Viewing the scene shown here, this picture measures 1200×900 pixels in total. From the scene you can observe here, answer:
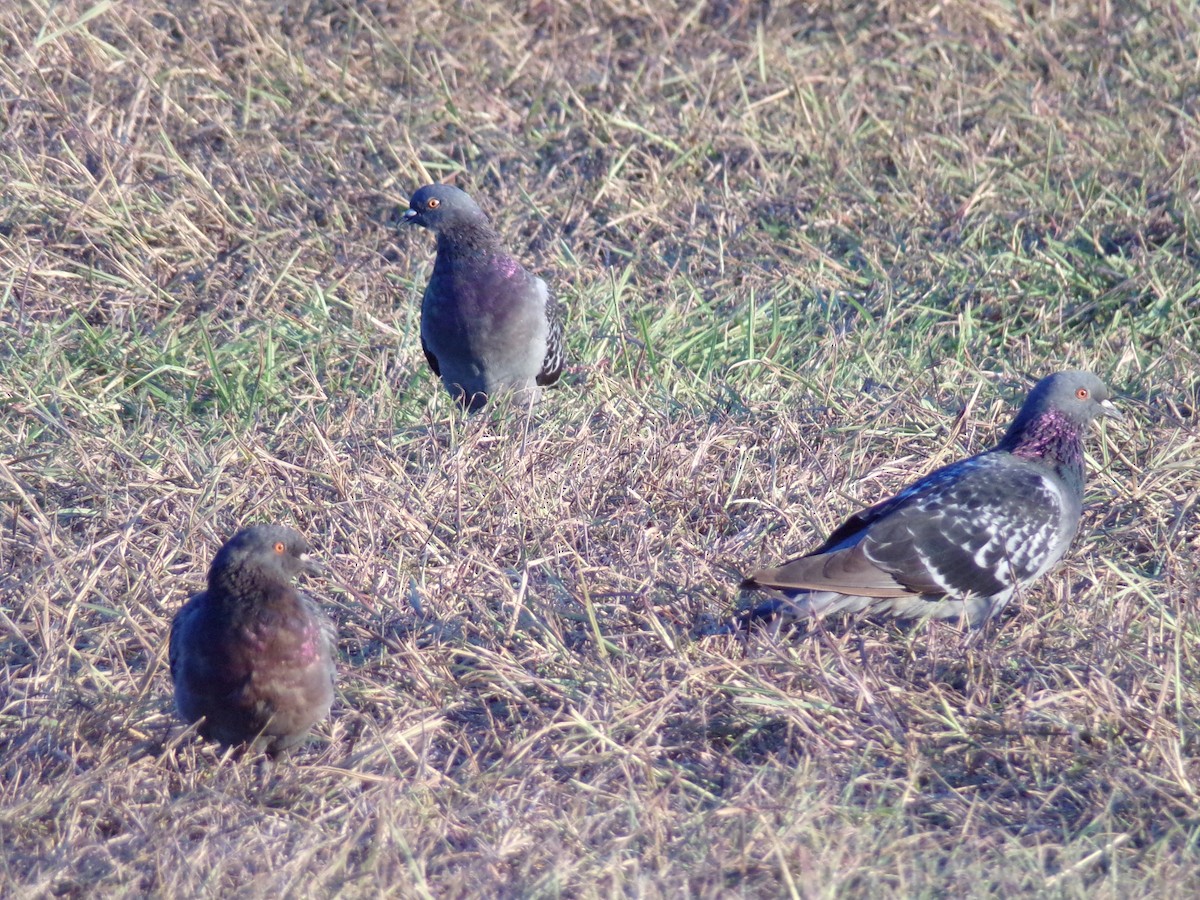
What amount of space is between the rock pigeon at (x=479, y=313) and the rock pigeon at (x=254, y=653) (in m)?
2.20

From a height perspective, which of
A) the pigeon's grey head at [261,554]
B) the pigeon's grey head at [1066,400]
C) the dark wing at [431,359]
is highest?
the pigeon's grey head at [1066,400]

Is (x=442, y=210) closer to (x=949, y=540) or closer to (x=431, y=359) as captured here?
(x=431, y=359)

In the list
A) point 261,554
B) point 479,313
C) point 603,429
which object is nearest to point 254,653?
point 261,554

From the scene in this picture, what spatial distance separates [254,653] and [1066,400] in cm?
244

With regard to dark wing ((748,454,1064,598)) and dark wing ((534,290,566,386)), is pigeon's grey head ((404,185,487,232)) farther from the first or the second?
dark wing ((748,454,1064,598))

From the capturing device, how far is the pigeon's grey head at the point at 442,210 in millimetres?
5328

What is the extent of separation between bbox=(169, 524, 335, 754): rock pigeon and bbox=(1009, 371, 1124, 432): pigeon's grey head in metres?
2.21

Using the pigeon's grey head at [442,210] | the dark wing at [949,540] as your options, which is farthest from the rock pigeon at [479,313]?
the dark wing at [949,540]

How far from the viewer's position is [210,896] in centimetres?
263

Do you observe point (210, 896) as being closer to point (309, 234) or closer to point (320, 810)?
point (320, 810)

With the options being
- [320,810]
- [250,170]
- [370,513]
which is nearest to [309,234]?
[250,170]

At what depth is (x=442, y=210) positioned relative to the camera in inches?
211

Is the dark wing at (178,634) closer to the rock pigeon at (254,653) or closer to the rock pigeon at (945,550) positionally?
the rock pigeon at (254,653)

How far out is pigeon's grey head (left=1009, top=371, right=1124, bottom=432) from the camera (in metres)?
4.16
